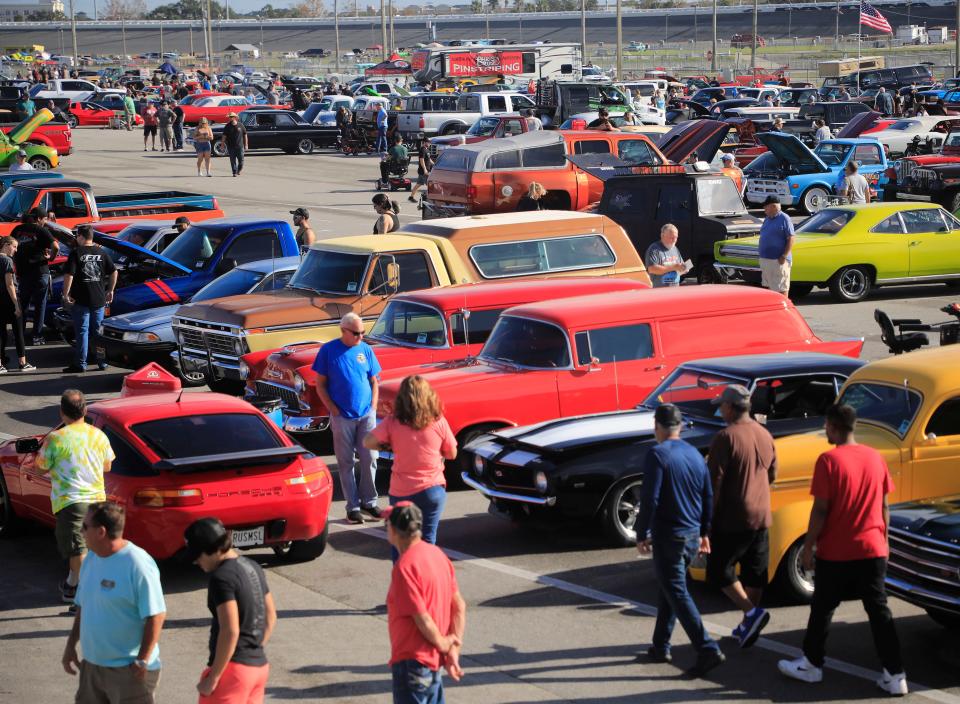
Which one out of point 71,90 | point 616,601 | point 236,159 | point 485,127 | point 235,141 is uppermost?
point 71,90

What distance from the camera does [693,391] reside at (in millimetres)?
10969

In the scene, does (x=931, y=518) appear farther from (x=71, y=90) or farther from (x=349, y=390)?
(x=71, y=90)

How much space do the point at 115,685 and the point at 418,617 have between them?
143cm

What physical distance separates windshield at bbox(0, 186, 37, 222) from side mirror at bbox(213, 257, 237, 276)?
677 centimetres

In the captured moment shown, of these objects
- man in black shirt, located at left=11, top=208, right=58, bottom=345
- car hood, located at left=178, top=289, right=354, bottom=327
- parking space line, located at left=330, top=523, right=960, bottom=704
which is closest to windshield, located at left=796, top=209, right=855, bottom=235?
car hood, located at left=178, top=289, right=354, bottom=327

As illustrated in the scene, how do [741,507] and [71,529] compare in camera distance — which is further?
[71,529]

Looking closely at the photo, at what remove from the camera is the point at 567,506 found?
10312mm

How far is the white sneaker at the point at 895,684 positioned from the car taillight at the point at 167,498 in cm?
460

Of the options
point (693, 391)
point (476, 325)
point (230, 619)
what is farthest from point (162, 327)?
point (230, 619)

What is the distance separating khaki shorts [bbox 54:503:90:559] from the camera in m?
9.07

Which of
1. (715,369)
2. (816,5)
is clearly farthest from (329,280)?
(816,5)

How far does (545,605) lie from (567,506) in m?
1.14

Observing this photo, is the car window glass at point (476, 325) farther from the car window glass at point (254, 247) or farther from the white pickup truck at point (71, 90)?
the white pickup truck at point (71, 90)

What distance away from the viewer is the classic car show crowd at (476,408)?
6926 millimetres
